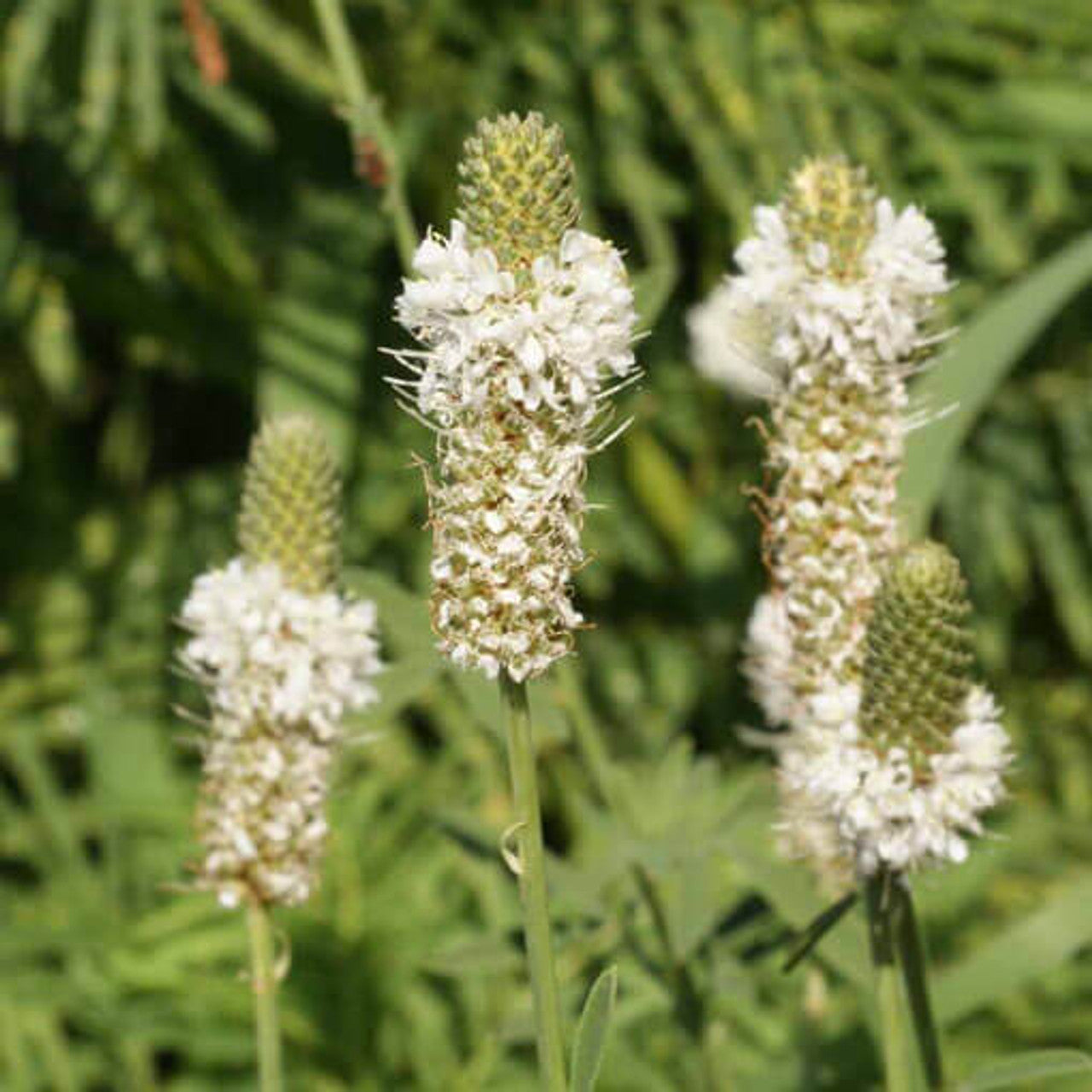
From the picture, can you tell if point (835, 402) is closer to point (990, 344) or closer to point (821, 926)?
point (821, 926)

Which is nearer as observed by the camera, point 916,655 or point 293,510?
point 916,655

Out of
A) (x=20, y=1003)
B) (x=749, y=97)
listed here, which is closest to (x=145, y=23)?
(x=749, y=97)

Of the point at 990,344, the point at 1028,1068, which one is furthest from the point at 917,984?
the point at 990,344

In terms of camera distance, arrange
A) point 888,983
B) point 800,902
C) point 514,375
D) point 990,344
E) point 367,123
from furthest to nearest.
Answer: point 990,344 → point 367,123 → point 800,902 → point 888,983 → point 514,375

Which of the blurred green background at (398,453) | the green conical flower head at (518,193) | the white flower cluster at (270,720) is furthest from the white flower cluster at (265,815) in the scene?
the blurred green background at (398,453)

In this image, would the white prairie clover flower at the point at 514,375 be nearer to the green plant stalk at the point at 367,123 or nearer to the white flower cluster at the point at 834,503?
the white flower cluster at the point at 834,503

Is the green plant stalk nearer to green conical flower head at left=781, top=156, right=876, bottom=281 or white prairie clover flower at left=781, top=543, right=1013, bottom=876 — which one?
green conical flower head at left=781, top=156, right=876, bottom=281

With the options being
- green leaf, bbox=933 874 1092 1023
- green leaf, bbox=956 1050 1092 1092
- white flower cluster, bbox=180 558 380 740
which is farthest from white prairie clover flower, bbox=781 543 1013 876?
green leaf, bbox=933 874 1092 1023

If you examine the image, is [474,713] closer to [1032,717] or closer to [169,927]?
[169,927]
